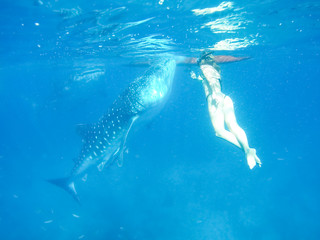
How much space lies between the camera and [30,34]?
12.7m

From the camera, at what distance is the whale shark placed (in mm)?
7301

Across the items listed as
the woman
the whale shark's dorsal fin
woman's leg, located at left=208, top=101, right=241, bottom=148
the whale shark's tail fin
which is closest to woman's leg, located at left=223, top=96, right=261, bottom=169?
the woman

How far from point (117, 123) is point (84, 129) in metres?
1.50

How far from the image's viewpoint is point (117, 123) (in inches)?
289

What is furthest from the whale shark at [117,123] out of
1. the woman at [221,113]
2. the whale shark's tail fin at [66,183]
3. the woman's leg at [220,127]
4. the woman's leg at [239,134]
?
the woman's leg at [239,134]

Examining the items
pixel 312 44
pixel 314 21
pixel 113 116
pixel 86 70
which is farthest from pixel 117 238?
pixel 312 44

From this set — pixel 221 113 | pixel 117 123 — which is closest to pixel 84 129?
pixel 117 123

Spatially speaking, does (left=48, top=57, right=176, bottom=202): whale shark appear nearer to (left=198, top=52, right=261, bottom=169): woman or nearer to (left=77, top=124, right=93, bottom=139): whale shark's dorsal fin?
(left=77, top=124, right=93, bottom=139): whale shark's dorsal fin

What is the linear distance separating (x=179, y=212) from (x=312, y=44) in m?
19.7

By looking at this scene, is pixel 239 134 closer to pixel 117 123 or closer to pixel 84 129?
pixel 117 123

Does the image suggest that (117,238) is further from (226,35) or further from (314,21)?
(314,21)

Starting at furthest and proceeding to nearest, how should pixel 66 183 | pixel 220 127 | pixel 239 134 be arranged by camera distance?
pixel 66 183
pixel 220 127
pixel 239 134

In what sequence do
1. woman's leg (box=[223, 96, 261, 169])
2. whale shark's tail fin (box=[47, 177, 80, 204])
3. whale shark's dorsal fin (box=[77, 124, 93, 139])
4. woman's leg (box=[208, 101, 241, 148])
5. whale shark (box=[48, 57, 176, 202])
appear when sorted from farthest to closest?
whale shark's tail fin (box=[47, 177, 80, 204]), whale shark's dorsal fin (box=[77, 124, 93, 139]), whale shark (box=[48, 57, 176, 202]), woman's leg (box=[208, 101, 241, 148]), woman's leg (box=[223, 96, 261, 169])

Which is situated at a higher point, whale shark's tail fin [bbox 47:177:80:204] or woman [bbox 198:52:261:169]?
woman [bbox 198:52:261:169]
